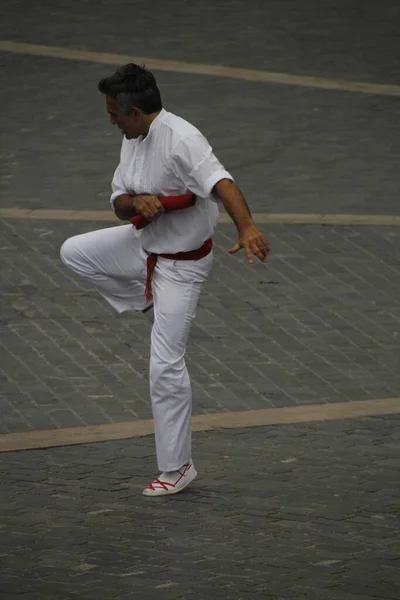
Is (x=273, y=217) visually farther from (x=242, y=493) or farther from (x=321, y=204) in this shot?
(x=242, y=493)

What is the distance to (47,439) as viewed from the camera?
9.05m

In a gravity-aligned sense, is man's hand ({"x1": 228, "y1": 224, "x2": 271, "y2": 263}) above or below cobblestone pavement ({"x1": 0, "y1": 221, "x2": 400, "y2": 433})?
above

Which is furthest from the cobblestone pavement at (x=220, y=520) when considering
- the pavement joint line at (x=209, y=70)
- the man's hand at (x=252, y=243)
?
the pavement joint line at (x=209, y=70)

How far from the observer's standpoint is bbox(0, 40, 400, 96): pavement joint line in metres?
18.1

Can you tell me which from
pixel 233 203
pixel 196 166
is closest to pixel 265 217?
pixel 196 166

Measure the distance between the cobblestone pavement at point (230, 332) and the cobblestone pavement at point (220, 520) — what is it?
76 cm

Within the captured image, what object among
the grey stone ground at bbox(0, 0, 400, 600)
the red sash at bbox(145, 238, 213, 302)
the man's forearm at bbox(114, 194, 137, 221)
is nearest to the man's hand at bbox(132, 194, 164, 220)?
the man's forearm at bbox(114, 194, 137, 221)

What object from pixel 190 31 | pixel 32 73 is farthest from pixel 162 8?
pixel 32 73

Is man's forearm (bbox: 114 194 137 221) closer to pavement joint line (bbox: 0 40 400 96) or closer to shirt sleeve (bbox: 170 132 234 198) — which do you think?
shirt sleeve (bbox: 170 132 234 198)

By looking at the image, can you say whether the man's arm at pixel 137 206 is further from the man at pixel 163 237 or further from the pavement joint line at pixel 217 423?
the pavement joint line at pixel 217 423

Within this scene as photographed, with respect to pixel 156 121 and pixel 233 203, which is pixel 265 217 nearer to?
pixel 156 121

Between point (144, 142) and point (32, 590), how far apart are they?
233 cm

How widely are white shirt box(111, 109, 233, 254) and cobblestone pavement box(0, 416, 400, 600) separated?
1193mm

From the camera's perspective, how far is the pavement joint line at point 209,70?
59.3 ft
